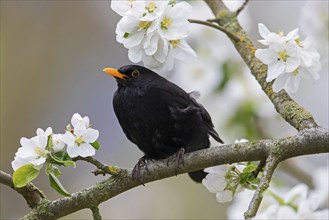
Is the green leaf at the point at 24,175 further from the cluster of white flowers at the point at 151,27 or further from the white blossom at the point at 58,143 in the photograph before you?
the cluster of white flowers at the point at 151,27

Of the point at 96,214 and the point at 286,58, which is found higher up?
the point at 286,58

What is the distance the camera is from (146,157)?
3080mm

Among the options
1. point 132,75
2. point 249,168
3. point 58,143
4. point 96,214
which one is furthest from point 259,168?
point 132,75

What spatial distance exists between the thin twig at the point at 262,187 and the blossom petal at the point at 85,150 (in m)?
0.50

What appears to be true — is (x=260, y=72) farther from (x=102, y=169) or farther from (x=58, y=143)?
(x=58, y=143)

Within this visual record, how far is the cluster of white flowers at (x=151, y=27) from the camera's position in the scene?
2303 millimetres

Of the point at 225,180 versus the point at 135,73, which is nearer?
the point at 225,180

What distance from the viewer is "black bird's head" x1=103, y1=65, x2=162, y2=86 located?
10.9ft

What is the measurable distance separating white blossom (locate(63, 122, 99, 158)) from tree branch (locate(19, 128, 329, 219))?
232 mm

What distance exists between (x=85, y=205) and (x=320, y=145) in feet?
2.51

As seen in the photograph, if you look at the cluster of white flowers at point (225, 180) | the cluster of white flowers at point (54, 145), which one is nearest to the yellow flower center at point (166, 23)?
the cluster of white flowers at point (54, 145)

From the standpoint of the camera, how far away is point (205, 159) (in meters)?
2.36

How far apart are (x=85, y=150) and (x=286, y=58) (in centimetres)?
71

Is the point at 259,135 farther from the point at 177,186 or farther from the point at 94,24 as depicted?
the point at 94,24
